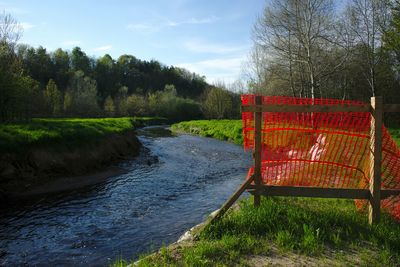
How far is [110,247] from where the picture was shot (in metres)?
7.48

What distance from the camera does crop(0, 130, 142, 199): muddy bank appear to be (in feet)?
40.4

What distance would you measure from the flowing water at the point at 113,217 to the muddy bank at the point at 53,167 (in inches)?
42.8

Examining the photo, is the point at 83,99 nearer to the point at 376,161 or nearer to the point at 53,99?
the point at 53,99

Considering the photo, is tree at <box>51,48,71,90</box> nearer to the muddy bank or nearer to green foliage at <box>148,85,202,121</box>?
green foliage at <box>148,85,202,121</box>

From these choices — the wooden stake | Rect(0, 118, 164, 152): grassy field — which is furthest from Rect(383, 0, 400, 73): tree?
the wooden stake

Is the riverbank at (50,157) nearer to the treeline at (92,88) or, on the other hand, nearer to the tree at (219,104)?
the treeline at (92,88)

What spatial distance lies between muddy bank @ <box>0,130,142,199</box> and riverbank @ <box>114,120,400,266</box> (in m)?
8.70

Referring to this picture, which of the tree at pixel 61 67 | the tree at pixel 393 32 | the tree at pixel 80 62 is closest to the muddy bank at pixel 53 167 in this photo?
the tree at pixel 393 32

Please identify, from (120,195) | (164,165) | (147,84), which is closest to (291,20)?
(164,165)

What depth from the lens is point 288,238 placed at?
17.6ft

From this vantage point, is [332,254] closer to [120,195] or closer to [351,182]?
[351,182]

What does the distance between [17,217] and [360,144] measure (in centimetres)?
931

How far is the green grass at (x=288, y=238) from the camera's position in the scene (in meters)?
4.86

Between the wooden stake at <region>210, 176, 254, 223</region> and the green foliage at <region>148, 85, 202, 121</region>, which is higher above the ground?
the green foliage at <region>148, 85, 202, 121</region>
